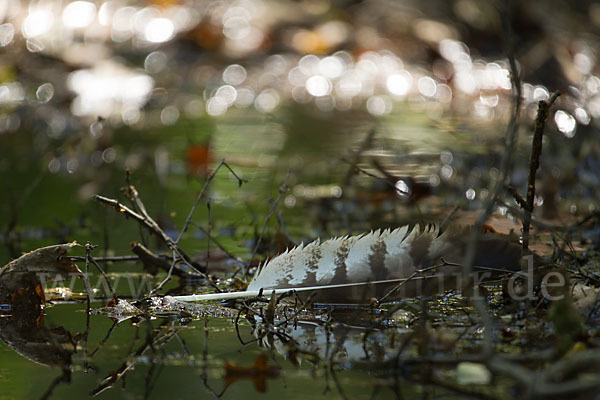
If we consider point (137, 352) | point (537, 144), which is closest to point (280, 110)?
point (537, 144)

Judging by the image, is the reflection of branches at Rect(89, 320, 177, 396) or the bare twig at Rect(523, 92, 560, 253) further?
the bare twig at Rect(523, 92, 560, 253)

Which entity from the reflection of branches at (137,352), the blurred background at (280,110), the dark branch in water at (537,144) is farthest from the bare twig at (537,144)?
the reflection of branches at (137,352)

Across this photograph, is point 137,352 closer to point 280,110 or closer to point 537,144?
point 537,144

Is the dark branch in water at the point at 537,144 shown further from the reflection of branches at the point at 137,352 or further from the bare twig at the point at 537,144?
the reflection of branches at the point at 137,352

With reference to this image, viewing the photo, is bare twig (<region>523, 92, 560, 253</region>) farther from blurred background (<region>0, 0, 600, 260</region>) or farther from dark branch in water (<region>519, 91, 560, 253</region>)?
blurred background (<region>0, 0, 600, 260</region>)

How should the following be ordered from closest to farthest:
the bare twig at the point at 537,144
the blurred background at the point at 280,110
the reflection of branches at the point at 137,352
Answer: the reflection of branches at the point at 137,352
the bare twig at the point at 537,144
the blurred background at the point at 280,110

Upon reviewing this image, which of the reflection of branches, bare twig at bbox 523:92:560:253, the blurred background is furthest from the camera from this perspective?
the blurred background

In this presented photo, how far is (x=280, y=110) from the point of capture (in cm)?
716

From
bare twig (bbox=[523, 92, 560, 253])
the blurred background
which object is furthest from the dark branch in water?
the blurred background

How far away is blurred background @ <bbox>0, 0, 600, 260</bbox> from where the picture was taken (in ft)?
12.6

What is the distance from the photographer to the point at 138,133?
6266 millimetres

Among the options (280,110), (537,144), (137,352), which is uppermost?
(537,144)

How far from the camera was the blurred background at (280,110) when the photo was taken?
12.6ft

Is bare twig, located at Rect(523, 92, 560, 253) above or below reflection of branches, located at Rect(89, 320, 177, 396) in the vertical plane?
above
